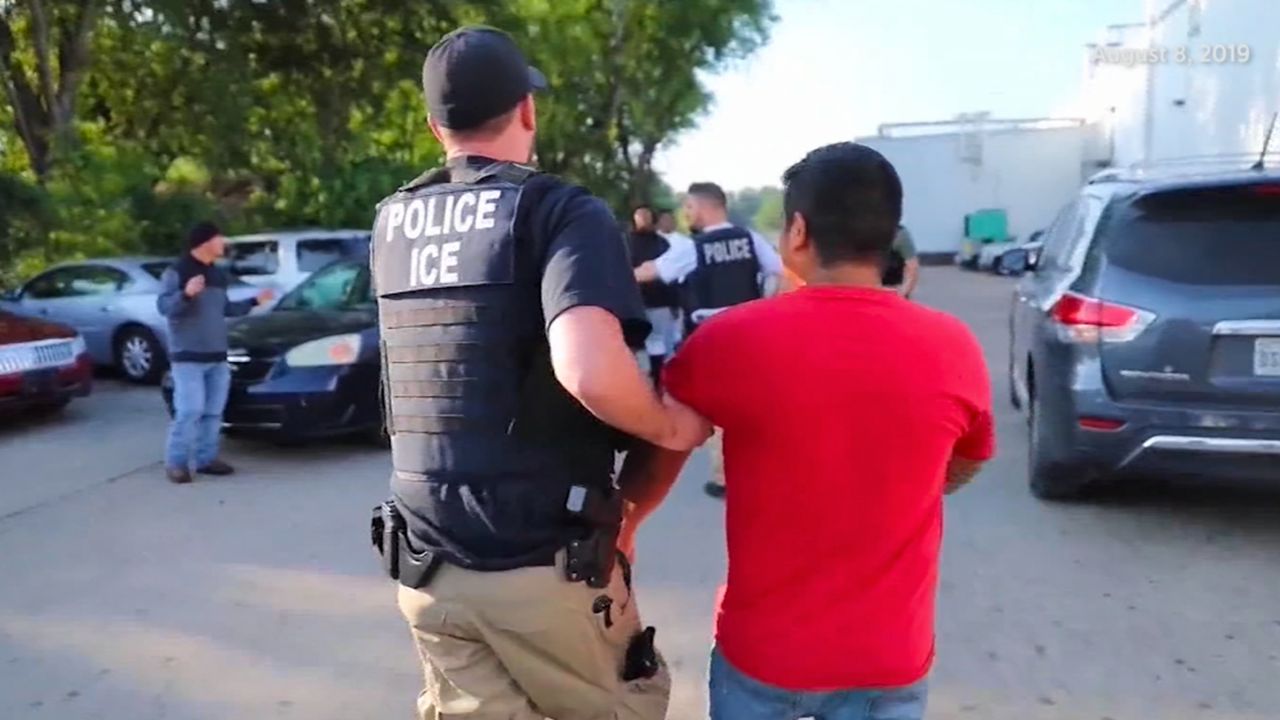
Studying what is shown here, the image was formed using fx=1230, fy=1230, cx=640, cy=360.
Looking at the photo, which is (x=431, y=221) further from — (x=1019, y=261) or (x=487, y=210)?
(x=1019, y=261)

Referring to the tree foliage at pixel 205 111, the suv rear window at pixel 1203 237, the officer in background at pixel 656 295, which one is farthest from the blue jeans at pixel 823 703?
the tree foliage at pixel 205 111

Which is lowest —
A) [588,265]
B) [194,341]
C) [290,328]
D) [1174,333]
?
[290,328]

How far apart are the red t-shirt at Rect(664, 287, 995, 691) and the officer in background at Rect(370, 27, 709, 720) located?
13 cm

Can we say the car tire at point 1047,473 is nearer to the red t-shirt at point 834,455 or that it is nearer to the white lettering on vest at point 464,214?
the red t-shirt at point 834,455

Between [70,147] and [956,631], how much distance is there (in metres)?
16.0

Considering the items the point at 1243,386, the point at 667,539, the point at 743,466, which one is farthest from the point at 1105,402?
the point at 743,466

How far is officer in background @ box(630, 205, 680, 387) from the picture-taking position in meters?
9.54

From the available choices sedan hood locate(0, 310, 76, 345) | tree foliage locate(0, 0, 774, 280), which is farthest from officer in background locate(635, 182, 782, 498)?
tree foliage locate(0, 0, 774, 280)

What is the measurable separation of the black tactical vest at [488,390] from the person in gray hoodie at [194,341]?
6099 mm

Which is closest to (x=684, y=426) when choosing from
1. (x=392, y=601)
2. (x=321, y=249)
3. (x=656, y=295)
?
(x=392, y=601)

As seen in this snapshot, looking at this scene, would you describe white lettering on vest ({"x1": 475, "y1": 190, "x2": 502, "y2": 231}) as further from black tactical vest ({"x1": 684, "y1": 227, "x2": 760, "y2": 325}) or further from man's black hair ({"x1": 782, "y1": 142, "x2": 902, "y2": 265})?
black tactical vest ({"x1": 684, "y1": 227, "x2": 760, "y2": 325})

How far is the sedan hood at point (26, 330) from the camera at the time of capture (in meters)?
10.3

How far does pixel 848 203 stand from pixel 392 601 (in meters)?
3.88

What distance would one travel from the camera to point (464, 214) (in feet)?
6.94
